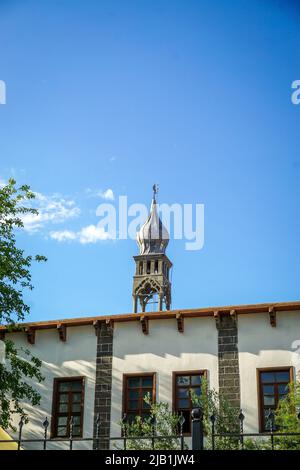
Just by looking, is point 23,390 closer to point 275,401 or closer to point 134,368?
point 134,368

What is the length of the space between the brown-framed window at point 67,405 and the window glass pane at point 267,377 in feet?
18.3

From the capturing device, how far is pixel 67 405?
20406 mm

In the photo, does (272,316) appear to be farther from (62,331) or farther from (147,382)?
(62,331)

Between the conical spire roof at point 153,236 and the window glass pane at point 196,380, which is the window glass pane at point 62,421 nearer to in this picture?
the window glass pane at point 196,380

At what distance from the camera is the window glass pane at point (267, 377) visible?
61.7 feet

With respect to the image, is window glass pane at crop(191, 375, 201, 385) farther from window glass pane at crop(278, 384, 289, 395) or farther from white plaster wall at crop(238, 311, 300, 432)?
window glass pane at crop(278, 384, 289, 395)

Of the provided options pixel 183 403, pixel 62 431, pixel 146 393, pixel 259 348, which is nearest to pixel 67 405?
pixel 62 431

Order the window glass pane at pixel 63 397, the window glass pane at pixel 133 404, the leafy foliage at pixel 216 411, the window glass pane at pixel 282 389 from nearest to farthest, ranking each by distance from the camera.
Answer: the leafy foliage at pixel 216 411, the window glass pane at pixel 282 389, the window glass pane at pixel 133 404, the window glass pane at pixel 63 397

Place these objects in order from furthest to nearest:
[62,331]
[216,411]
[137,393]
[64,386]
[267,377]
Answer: [62,331]
[64,386]
[137,393]
[267,377]
[216,411]

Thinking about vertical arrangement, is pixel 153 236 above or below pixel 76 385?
above

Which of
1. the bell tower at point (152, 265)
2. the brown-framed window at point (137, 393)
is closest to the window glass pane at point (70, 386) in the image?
the brown-framed window at point (137, 393)

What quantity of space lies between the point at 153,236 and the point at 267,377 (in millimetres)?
42106

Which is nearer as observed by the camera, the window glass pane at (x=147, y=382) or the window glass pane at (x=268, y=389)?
the window glass pane at (x=268, y=389)
